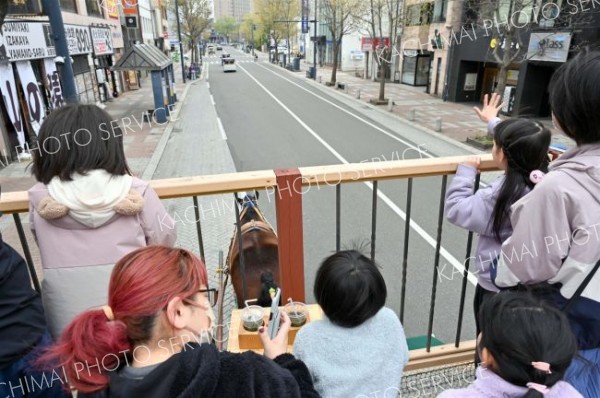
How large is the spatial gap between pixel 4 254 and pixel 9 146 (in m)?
12.0

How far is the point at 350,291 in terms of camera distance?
5.19 ft

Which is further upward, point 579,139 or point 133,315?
point 579,139

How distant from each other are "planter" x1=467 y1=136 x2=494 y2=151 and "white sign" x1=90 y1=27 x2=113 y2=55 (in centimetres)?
1779

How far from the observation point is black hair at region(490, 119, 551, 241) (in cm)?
188

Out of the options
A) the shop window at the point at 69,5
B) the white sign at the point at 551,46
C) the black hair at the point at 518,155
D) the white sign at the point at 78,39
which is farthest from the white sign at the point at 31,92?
the white sign at the point at 551,46

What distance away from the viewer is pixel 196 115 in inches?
777

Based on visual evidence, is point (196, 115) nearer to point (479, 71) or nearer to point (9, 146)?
point (9, 146)

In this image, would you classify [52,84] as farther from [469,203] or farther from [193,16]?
[193,16]

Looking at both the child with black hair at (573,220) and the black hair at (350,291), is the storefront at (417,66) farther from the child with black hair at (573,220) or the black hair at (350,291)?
the black hair at (350,291)

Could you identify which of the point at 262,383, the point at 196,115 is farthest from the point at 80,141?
the point at 196,115

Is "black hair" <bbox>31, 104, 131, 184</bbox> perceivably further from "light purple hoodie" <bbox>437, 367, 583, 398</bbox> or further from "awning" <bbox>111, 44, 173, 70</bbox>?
"awning" <bbox>111, 44, 173, 70</bbox>

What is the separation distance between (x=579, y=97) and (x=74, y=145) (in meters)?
1.91

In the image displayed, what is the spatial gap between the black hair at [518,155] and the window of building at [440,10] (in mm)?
23934
